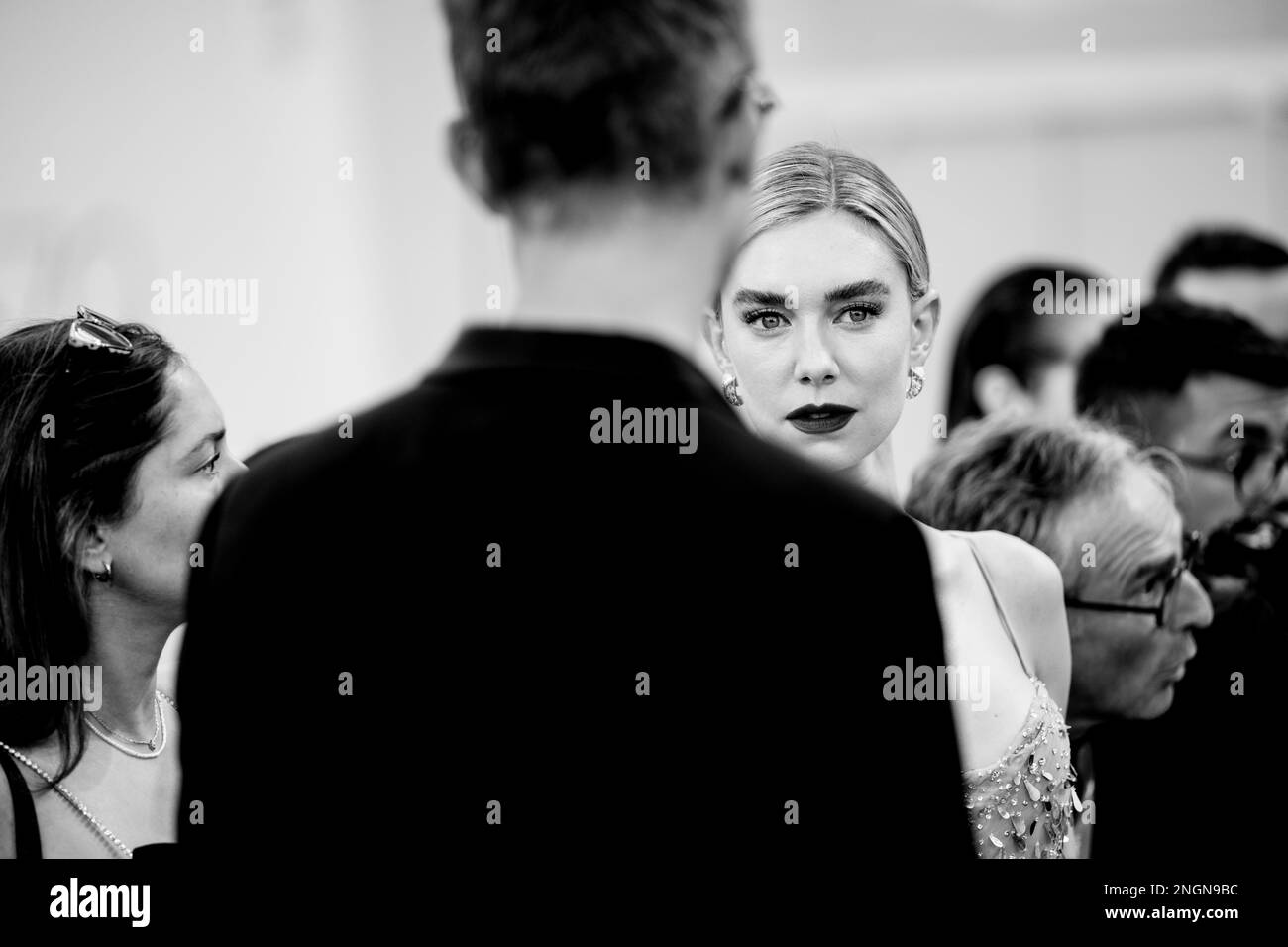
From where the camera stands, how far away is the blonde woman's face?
1.85 metres

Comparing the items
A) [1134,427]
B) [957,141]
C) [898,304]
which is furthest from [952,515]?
[957,141]

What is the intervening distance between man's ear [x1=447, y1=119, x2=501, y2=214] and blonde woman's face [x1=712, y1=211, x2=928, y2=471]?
3.28 ft

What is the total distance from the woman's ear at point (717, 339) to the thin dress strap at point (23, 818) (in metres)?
1.05

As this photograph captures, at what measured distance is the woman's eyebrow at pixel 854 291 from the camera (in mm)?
1881

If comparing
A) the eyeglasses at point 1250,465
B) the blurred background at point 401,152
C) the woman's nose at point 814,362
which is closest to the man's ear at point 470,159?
the woman's nose at point 814,362

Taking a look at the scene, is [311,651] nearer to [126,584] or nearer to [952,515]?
[126,584]

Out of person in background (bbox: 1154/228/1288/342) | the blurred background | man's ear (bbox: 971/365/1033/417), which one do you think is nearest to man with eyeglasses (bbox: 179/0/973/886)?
the blurred background

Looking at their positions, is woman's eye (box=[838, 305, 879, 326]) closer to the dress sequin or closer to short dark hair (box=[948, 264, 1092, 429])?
the dress sequin

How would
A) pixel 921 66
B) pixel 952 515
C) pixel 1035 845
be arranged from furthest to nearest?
pixel 921 66
pixel 952 515
pixel 1035 845

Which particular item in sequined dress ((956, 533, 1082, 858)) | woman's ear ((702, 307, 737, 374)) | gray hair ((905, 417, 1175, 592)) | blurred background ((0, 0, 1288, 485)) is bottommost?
sequined dress ((956, 533, 1082, 858))

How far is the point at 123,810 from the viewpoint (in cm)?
191

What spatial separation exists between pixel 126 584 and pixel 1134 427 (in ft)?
6.06

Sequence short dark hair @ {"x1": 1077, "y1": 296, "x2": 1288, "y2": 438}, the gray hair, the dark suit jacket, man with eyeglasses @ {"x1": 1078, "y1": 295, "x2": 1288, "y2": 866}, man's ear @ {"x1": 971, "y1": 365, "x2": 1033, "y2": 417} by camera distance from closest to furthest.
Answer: the dark suit jacket → the gray hair → man with eyeglasses @ {"x1": 1078, "y1": 295, "x2": 1288, "y2": 866} → short dark hair @ {"x1": 1077, "y1": 296, "x2": 1288, "y2": 438} → man's ear @ {"x1": 971, "y1": 365, "x2": 1033, "y2": 417}

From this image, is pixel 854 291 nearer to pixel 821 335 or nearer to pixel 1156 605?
pixel 821 335
